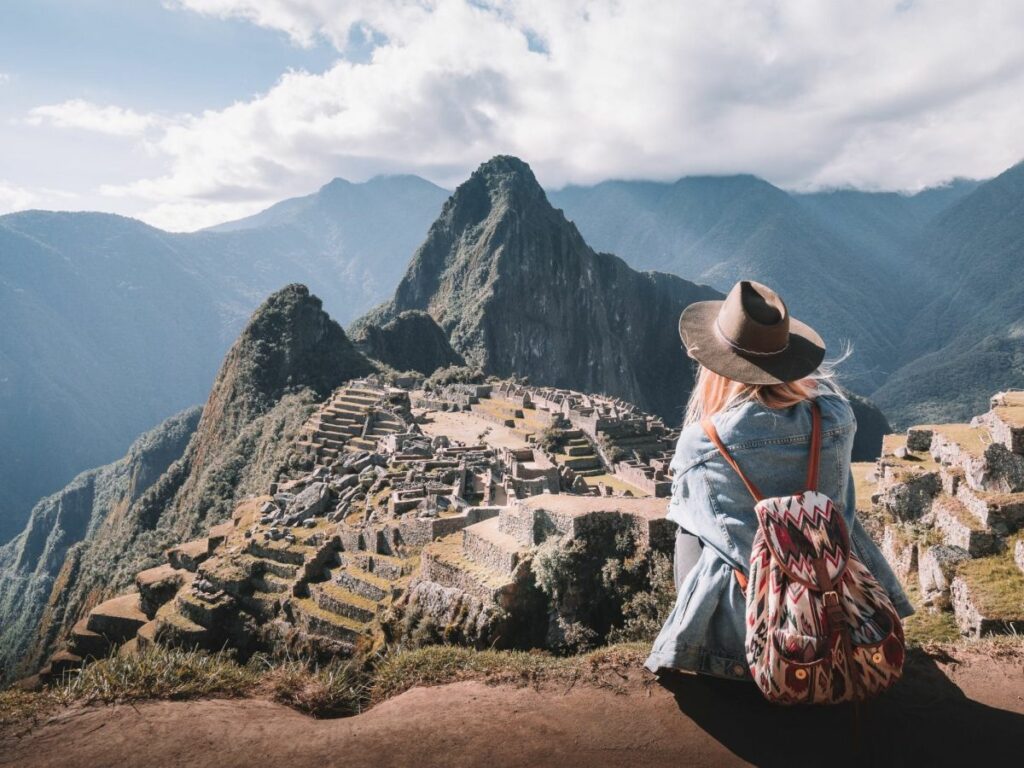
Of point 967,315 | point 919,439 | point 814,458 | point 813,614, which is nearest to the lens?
point 813,614

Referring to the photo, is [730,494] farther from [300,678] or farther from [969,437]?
[969,437]

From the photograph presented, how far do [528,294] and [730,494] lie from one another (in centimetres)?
12128

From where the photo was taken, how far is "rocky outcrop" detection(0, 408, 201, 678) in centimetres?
7675

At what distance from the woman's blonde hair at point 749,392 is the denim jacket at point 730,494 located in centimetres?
5

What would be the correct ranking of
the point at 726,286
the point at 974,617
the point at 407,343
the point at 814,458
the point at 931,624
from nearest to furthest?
the point at 814,458
the point at 974,617
the point at 931,624
the point at 407,343
the point at 726,286

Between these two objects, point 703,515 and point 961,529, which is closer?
point 703,515

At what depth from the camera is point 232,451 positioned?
51.9 meters

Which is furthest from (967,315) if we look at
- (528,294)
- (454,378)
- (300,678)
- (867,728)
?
(300,678)

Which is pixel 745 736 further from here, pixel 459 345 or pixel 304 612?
pixel 459 345

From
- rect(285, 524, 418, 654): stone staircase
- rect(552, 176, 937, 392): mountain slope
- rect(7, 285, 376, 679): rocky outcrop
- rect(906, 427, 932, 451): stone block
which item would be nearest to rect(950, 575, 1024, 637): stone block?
rect(906, 427, 932, 451): stone block

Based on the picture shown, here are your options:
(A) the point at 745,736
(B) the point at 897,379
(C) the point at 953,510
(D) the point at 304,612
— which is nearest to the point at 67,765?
(A) the point at 745,736

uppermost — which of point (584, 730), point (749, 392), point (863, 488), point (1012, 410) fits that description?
point (1012, 410)

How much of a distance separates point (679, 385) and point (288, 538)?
13330 centimetres

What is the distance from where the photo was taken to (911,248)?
541ft
